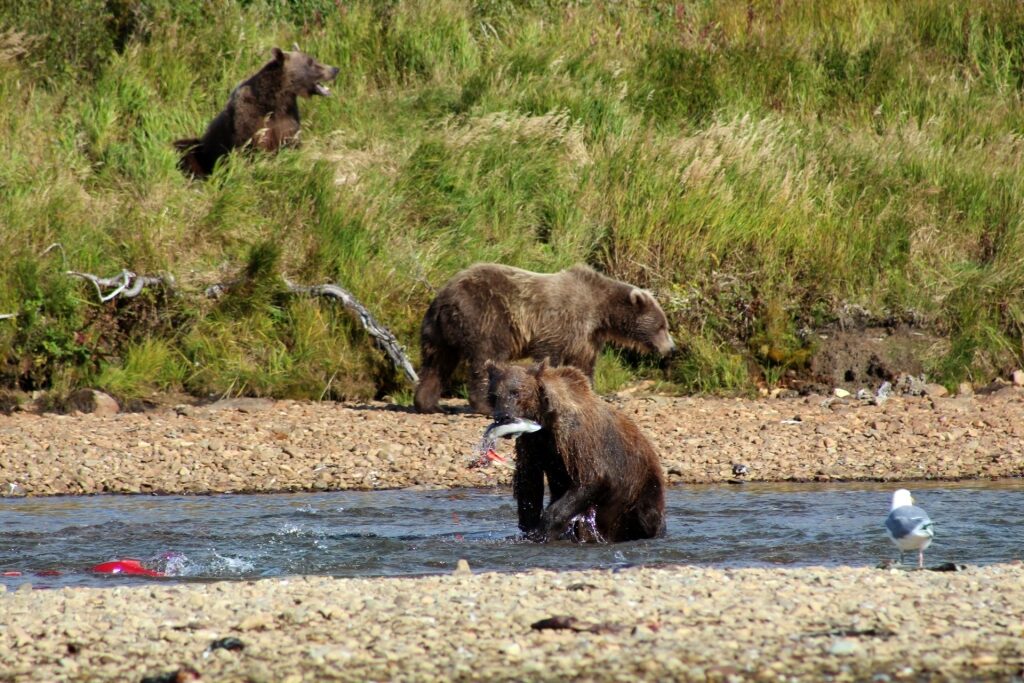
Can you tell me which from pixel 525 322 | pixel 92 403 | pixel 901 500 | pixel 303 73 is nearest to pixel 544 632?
pixel 901 500

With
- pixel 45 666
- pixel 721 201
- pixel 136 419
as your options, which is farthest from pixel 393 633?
pixel 721 201

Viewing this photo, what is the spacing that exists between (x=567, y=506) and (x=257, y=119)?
7.91 m

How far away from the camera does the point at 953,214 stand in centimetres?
1412

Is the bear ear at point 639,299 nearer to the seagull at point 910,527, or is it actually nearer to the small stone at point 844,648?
the seagull at point 910,527

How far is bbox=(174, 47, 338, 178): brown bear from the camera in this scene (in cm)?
1434

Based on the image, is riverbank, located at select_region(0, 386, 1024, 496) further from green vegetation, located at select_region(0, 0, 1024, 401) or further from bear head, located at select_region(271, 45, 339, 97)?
bear head, located at select_region(271, 45, 339, 97)

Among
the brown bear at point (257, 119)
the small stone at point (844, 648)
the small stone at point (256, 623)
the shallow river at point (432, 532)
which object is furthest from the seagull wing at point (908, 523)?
the brown bear at point (257, 119)

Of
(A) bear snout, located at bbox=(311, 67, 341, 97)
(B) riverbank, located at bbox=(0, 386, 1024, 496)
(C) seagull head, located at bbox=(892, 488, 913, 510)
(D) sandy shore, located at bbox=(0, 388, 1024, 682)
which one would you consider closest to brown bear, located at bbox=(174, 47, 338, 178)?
(A) bear snout, located at bbox=(311, 67, 341, 97)

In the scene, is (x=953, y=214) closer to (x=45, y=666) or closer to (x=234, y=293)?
(x=234, y=293)

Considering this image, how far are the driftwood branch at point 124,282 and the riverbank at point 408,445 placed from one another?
119 cm

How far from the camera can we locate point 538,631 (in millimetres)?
5266

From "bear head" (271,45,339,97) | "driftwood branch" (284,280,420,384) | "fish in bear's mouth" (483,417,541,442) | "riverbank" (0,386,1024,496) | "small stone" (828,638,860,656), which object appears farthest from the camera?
"bear head" (271,45,339,97)

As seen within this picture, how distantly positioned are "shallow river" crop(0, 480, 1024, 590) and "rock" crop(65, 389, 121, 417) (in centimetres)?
212

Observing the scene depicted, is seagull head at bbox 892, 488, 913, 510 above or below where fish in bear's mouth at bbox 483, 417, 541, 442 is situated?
below
